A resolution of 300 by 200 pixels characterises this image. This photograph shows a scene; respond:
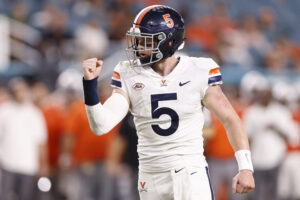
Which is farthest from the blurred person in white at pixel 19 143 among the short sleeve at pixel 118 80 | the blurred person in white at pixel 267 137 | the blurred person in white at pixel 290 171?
the short sleeve at pixel 118 80

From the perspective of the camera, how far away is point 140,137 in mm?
3855

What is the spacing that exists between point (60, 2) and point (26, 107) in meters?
5.33

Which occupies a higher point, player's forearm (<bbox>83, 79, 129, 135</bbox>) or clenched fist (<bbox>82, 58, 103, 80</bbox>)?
clenched fist (<bbox>82, 58, 103, 80</bbox>)

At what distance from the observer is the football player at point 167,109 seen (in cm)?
367

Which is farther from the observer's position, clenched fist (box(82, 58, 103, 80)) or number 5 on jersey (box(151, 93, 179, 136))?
number 5 on jersey (box(151, 93, 179, 136))

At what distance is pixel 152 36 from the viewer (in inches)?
149

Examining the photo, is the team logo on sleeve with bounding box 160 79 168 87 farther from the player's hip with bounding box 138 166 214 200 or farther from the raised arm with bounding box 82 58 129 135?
the player's hip with bounding box 138 166 214 200

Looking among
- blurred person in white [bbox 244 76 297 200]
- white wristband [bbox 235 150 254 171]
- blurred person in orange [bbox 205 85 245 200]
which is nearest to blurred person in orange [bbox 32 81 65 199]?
blurred person in orange [bbox 205 85 245 200]

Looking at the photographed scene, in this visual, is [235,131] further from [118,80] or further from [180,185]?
[118,80]

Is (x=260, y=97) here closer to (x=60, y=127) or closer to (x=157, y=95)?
(x=60, y=127)

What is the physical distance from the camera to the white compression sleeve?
3.54 meters

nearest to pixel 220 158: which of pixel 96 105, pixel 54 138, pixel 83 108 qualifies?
pixel 83 108

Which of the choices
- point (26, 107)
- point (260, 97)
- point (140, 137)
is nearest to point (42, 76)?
point (26, 107)

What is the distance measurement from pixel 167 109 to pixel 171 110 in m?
0.02
